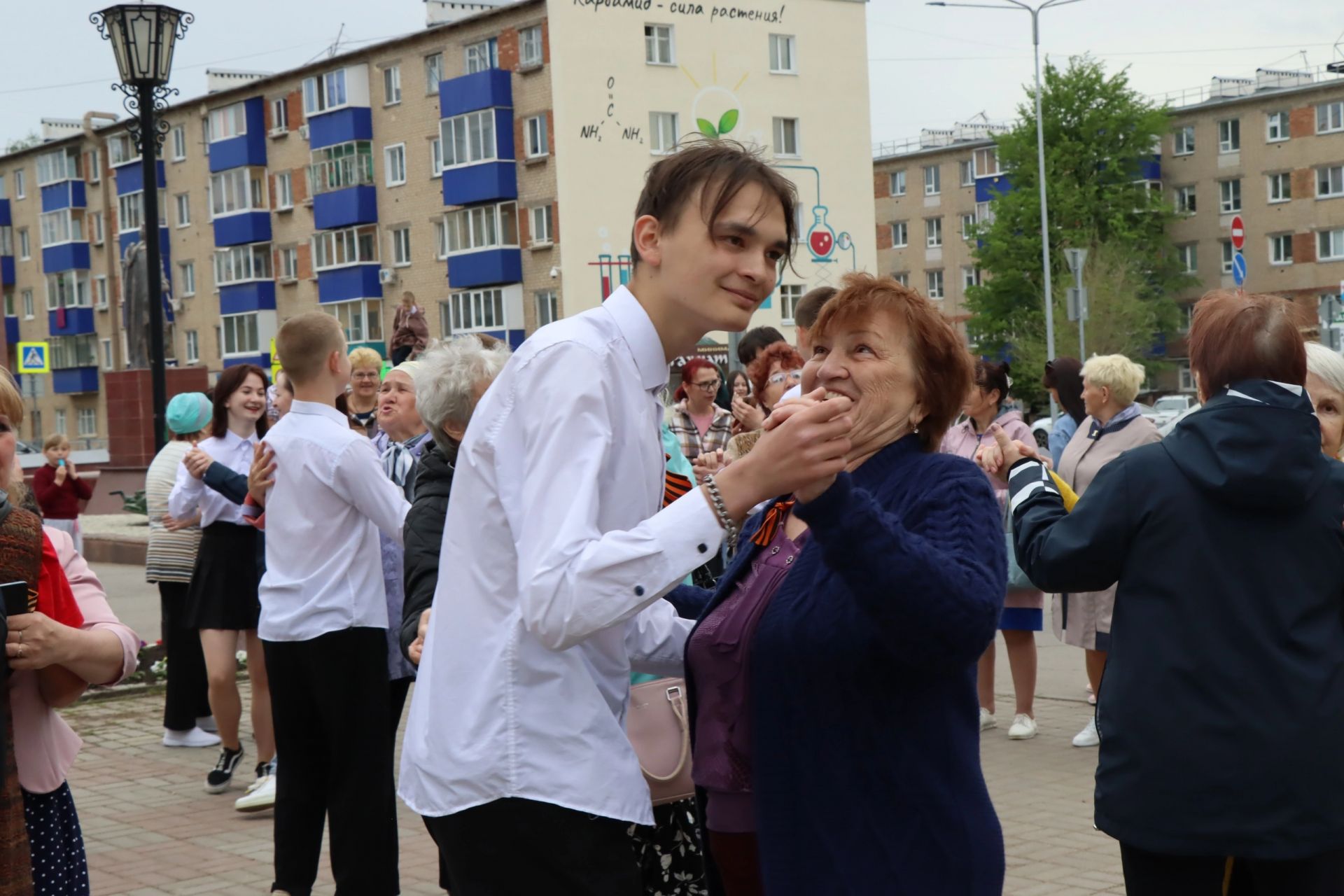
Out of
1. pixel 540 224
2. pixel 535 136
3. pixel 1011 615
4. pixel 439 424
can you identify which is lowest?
pixel 1011 615

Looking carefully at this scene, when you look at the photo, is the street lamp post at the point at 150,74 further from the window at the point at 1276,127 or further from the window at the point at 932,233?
the window at the point at 932,233

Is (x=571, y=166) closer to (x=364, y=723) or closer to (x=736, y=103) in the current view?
(x=736, y=103)

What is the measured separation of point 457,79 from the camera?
159 feet

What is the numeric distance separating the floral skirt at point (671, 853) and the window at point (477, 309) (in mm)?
46269

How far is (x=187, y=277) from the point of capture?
6444cm

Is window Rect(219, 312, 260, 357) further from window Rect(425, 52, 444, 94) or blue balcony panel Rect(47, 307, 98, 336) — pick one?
window Rect(425, 52, 444, 94)

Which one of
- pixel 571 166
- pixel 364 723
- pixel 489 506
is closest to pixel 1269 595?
pixel 489 506

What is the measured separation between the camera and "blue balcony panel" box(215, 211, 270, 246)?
59.2 meters

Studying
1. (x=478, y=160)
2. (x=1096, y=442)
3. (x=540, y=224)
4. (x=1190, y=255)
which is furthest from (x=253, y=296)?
(x=1096, y=442)

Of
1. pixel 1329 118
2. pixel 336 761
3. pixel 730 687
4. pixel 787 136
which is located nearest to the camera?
pixel 730 687

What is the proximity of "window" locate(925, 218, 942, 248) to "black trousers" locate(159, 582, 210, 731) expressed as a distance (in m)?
73.3

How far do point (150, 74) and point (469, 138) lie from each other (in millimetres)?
37053

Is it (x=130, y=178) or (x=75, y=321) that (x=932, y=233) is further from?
(x=75, y=321)

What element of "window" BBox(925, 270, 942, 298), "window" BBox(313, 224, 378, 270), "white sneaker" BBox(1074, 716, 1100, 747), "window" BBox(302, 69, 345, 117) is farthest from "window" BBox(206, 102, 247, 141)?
"white sneaker" BBox(1074, 716, 1100, 747)
